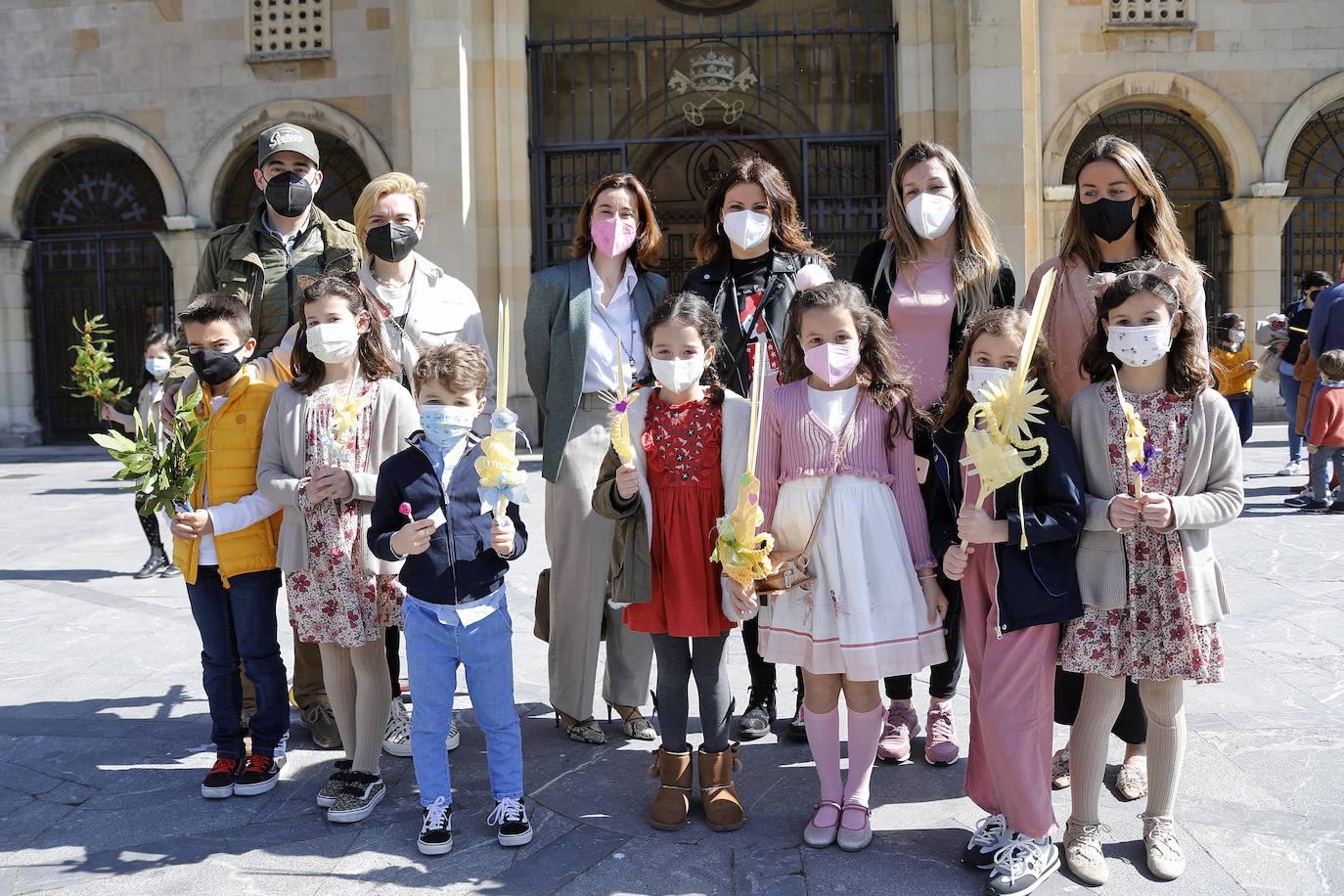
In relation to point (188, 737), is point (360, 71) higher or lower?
higher

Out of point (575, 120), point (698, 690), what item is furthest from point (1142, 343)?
point (575, 120)

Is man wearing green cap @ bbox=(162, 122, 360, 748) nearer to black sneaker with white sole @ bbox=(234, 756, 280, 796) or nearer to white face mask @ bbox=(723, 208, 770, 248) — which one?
black sneaker with white sole @ bbox=(234, 756, 280, 796)

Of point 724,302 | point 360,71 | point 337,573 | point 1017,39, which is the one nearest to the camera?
point 337,573

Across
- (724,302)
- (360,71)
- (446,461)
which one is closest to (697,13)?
(360,71)

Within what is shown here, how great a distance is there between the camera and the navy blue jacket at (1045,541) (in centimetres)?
284

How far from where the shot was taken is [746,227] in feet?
12.4

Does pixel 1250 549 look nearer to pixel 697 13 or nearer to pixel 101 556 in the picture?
pixel 101 556

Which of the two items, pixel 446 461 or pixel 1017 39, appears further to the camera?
pixel 1017 39

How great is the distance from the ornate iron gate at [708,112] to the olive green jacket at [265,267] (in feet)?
24.1

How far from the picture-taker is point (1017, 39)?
10.4 metres

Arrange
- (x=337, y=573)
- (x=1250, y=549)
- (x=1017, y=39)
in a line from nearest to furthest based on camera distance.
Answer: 1. (x=337, y=573)
2. (x=1250, y=549)
3. (x=1017, y=39)

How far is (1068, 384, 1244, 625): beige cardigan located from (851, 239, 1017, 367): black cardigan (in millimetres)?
757

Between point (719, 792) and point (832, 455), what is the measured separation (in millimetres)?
1089

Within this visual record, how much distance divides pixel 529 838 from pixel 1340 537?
6.29m
